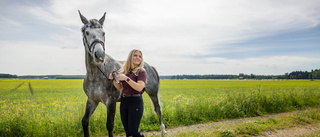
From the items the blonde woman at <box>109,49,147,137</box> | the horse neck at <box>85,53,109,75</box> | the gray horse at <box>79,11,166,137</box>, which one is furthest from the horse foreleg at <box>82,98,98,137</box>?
the blonde woman at <box>109,49,147,137</box>

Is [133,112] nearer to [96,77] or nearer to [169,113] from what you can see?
[96,77]

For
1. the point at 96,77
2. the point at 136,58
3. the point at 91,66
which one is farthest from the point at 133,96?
the point at 91,66

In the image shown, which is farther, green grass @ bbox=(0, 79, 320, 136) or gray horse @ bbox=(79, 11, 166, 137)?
green grass @ bbox=(0, 79, 320, 136)

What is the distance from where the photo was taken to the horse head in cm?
344

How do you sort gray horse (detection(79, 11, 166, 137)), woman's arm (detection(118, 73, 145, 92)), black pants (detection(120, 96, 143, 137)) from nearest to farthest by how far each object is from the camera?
woman's arm (detection(118, 73, 145, 92)) → black pants (detection(120, 96, 143, 137)) → gray horse (detection(79, 11, 166, 137))

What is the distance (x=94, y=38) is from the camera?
12.1ft

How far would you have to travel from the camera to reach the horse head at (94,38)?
344 centimetres

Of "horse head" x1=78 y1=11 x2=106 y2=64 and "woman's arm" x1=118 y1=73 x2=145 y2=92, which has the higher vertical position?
"horse head" x1=78 y1=11 x2=106 y2=64

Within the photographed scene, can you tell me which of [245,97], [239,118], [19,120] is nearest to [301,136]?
[239,118]

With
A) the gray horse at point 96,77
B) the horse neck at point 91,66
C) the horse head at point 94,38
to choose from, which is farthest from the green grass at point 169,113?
the horse head at point 94,38

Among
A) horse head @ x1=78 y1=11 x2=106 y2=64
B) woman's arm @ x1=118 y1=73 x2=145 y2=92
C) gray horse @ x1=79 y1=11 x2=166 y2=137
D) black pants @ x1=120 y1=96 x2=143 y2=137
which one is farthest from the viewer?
gray horse @ x1=79 y1=11 x2=166 y2=137

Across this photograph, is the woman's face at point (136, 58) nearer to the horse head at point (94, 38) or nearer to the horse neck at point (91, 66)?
the horse head at point (94, 38)

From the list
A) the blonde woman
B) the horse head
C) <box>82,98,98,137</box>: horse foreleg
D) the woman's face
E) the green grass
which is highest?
the horse head

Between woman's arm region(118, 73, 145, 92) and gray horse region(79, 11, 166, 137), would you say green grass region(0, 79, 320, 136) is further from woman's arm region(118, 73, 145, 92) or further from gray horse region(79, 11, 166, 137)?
woman's arm region(118, 73, 145, 92)
